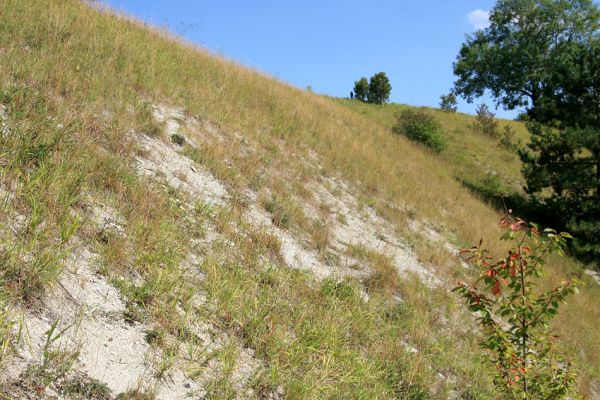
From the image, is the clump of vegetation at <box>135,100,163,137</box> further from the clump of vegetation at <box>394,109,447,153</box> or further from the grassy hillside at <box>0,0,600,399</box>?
the clump of vegetation at <box>394,109,447,153</box>

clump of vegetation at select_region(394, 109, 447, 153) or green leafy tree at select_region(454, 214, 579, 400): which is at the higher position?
clump of vegetation at select_region(394, 109, 447, 153)

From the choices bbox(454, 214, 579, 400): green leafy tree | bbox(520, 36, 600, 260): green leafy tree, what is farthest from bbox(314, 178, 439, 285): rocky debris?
bbox(520, 36, 600, 260): green leafy tree

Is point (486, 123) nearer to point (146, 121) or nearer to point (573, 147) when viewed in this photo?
point (573, 147)

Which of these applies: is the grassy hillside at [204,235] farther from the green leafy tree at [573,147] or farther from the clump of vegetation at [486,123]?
the clump of vegetation at [486,123]

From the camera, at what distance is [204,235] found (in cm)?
485

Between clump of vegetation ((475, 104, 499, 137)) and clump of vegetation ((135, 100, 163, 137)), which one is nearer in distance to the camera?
clump of vegetation ((135, 100, 163, 137))

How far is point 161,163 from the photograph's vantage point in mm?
5879

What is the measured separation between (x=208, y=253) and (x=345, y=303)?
158cm

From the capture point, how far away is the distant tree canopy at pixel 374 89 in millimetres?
31781

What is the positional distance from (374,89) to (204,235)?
29.1 m

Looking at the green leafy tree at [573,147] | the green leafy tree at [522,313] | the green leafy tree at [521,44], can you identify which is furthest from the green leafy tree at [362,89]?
the green leafy tree at [522,313]

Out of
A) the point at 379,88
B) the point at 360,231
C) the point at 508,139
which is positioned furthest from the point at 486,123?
the point at 360,231

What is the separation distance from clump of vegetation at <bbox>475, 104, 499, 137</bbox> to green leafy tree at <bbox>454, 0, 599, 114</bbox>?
2467mm

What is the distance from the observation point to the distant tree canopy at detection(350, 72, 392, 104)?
31.8 m
